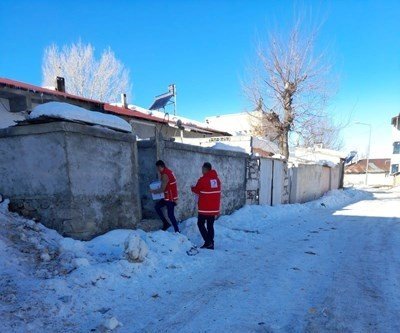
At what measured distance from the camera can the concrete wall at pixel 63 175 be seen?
4875mm

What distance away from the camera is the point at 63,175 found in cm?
486

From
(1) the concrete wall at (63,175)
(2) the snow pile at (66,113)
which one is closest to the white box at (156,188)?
(1) the concrete wall at (63,175)

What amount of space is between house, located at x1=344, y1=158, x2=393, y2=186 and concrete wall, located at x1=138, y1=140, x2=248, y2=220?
52.0m

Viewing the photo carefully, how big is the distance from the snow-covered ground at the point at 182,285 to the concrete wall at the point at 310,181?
349 inches

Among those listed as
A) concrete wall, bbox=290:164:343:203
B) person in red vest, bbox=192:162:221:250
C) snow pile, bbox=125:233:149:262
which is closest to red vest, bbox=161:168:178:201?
person in red vest, bbox=192:162:221:250

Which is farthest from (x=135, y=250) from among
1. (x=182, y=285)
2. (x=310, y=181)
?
(x=310, y=181)

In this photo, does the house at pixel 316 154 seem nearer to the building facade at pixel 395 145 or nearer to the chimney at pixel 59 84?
the chimney at pixel 59 84

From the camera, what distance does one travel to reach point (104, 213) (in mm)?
5457

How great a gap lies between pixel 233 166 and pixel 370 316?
23.0 feet

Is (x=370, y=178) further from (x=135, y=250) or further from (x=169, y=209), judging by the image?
(x=135, y=250)

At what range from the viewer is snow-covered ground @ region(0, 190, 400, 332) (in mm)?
3191

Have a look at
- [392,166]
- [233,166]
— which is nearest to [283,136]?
[233,166]

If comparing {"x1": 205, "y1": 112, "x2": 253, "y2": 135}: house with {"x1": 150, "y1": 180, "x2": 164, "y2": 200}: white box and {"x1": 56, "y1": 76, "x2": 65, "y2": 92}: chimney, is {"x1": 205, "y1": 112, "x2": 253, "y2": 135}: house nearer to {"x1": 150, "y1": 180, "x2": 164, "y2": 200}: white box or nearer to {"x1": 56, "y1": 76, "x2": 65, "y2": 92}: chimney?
{"x1": 56, "y1": 76, "x2": 65, "y2": 92}: chimney

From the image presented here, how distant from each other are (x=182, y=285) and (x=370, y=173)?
66683 millimetres
